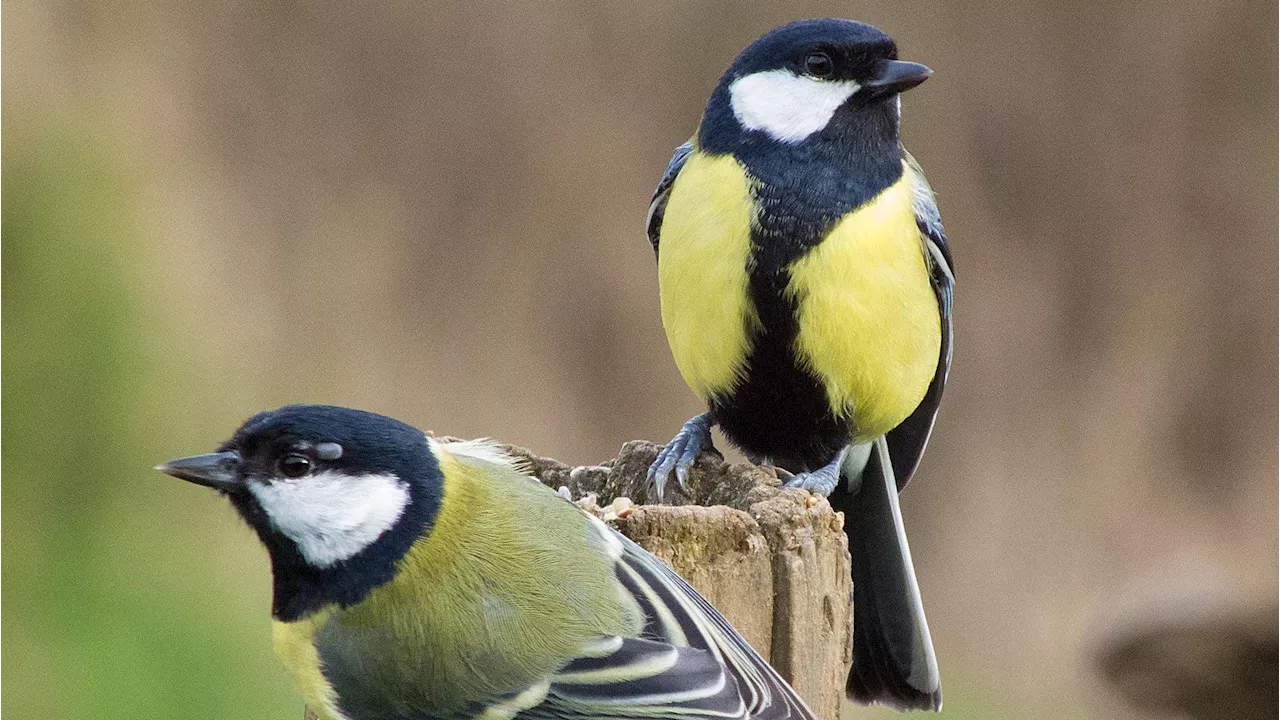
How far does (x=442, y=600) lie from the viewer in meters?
2.24

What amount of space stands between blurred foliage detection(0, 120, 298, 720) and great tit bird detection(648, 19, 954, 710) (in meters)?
1.80

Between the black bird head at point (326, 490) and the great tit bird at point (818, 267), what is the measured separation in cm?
62

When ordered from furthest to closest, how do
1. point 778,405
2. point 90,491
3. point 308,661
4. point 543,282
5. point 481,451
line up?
1. point 543,282
2. point 90,491
3. point 778,405
4. point 481,451
5. point 308,661

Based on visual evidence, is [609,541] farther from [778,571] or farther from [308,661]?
[308,661]

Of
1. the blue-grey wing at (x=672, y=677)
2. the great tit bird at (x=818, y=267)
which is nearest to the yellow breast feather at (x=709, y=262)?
the great tit bird at (x=818, y=267)

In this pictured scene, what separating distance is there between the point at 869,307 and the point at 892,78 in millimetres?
396

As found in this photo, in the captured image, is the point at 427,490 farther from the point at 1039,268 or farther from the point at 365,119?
the point at 1039,268

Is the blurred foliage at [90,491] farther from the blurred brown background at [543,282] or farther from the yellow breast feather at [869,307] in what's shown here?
the yellow breast feather at [869,307]

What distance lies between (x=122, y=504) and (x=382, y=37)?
154 centimetres

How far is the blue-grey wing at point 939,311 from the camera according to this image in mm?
2889

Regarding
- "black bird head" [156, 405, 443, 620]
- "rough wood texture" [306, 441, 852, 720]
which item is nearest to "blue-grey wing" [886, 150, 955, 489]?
"rough wood texture" [306, 441, 852, 720]

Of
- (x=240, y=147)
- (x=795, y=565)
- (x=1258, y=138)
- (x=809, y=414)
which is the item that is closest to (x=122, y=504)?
(x=240, y=147)

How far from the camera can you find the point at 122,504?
435cm

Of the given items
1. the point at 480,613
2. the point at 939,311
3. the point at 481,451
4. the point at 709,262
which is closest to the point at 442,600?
the point at 480,613
